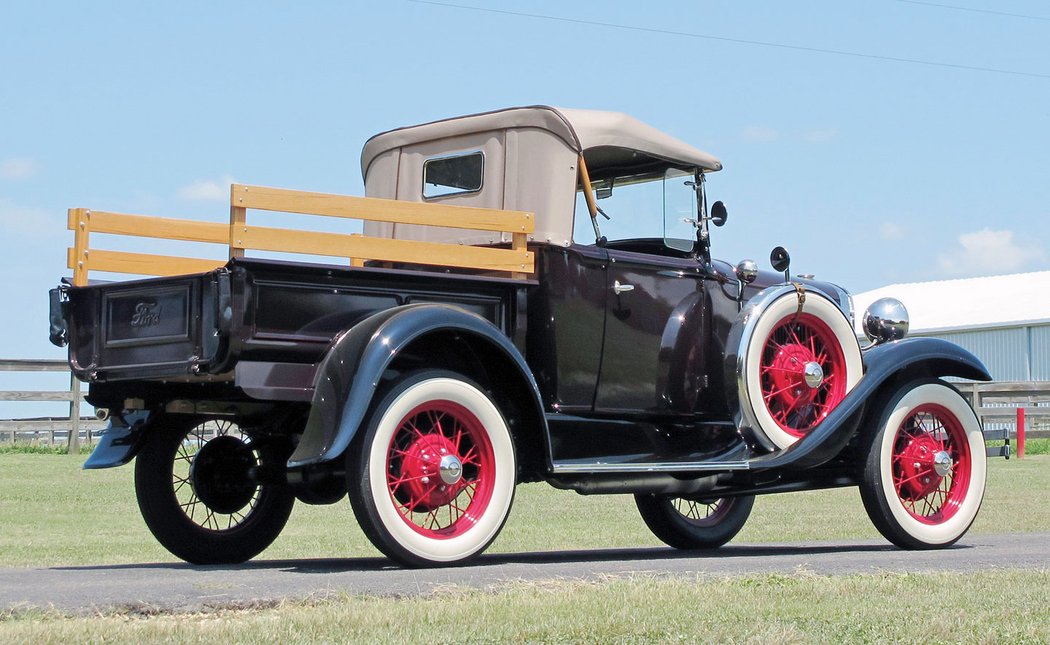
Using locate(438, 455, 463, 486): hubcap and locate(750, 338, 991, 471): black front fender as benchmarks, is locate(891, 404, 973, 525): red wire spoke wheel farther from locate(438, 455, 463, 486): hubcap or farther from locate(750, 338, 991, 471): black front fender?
locate(438, 455, 463, 486): hubcap

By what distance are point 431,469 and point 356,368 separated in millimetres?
615

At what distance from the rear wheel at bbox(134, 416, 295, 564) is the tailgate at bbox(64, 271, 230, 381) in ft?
2.56

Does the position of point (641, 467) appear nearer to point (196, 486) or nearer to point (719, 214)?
point (719, 214)

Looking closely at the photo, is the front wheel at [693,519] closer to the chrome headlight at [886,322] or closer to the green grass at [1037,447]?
the chrome headlight at [886,322]

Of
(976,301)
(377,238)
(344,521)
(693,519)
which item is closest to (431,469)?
(377,238)

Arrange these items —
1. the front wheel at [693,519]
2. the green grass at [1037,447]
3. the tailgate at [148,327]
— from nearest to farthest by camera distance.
Result: the tailgate at [148,327] < the front wheel at [693,519] < the green grass at [1037,447]

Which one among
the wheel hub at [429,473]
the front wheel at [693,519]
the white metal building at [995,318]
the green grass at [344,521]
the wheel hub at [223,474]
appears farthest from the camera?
the white metal building at [995,318]

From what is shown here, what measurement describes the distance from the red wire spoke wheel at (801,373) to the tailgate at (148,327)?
3419 mm

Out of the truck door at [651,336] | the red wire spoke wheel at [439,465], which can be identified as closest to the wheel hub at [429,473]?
the red wire spoke wheel at [439,465]

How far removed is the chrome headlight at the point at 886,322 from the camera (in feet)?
29.5

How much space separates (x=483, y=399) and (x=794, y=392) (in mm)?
2510

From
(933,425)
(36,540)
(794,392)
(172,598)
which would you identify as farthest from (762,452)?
(36,540)

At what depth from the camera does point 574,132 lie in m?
7.71

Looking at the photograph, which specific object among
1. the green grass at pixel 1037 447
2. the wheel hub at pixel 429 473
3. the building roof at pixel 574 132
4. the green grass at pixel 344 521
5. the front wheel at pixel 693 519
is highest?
the building roof at pixel 574 132
